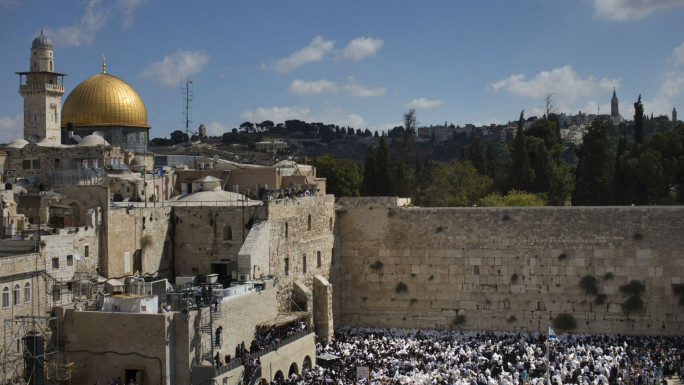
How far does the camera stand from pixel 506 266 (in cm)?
2722

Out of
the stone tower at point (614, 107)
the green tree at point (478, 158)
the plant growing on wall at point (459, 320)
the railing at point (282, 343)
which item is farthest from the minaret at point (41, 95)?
the stone tower at point (614, 107)

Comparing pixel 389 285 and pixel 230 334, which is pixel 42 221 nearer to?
pixel 230 334

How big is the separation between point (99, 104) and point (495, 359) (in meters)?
19.0

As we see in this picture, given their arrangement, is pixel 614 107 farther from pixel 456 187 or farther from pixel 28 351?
pixel 28 351

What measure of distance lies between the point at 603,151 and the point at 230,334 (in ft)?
71.8

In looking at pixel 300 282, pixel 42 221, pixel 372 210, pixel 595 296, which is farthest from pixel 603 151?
pixel 42 221

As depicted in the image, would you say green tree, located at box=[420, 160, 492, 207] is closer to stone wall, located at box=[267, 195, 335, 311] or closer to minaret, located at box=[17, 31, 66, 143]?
stone wall, located at box=[267, 195, 335, 311]

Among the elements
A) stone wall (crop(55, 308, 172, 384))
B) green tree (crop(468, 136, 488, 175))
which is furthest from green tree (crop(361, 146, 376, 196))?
stone wall (crop(55, 308, 172, 384))

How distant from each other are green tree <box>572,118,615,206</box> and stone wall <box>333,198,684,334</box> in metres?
8.63

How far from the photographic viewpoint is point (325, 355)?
24578mm

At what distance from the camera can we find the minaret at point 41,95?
30.3 m

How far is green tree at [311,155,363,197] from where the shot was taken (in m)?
43.6

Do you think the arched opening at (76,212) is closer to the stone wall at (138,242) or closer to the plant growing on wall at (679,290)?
the stone wall at (138,242)

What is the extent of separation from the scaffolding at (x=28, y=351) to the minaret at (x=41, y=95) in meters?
13.5
